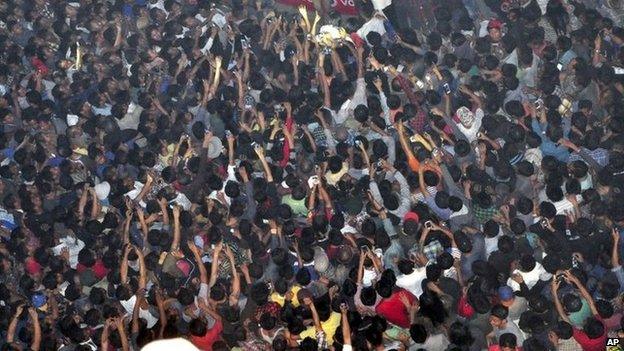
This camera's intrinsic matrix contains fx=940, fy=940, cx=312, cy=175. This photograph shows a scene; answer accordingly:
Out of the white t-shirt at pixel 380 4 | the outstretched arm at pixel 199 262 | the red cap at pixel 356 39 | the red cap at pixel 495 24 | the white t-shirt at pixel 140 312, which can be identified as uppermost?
the red cap at pixel 495 24

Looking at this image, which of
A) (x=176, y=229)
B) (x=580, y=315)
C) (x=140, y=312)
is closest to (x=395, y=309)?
(x=580, y=315)

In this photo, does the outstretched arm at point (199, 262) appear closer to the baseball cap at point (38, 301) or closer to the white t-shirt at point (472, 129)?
the baseball cap at point (38, 301)

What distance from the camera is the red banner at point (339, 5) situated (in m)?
8.10

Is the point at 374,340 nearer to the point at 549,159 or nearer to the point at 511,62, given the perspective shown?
the point at 549,159

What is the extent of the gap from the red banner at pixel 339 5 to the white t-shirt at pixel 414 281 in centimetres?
→ 256

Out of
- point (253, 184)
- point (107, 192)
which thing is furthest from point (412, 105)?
point (107, 192)

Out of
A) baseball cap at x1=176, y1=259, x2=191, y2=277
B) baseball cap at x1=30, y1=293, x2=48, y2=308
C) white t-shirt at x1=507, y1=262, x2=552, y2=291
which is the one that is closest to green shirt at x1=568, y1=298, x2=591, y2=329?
white t-shirt at x1=507, y1=262, x2=552, y2=291

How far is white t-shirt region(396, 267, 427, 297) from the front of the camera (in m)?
6.68

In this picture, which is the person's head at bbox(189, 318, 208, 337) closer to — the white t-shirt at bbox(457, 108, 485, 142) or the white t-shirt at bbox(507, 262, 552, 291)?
the white t-shirt at bbox(507, 262, 552, 291)

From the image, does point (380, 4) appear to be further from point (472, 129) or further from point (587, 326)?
point (587, 326)

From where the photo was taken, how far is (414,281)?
6680 millimetres

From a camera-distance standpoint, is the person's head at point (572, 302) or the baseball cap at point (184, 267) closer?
the person's head at point (572, 302)

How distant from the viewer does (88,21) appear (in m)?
7.94

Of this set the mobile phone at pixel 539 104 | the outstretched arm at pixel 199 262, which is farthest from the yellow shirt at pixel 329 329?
the mobile phone at pixel 539 104
